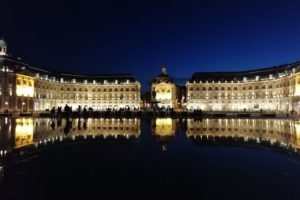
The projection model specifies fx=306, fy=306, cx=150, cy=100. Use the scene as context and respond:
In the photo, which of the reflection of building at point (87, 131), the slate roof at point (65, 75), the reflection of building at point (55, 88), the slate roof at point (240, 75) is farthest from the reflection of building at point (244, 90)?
the reflection of building at point (87, 131)

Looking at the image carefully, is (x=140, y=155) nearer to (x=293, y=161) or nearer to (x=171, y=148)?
(x=171, y=148)

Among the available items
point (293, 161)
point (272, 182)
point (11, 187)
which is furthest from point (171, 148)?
point (11, 187)

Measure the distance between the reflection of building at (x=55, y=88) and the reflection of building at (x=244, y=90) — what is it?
3085 cm

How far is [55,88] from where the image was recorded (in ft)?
431

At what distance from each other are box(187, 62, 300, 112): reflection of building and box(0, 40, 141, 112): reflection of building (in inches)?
1215

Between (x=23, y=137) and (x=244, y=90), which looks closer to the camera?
(x=23, y=137)

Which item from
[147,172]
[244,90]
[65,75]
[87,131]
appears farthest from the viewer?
[65,75]

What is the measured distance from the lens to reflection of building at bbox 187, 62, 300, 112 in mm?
111688

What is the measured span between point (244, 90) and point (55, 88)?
82797mm

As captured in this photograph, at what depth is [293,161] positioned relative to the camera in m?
12.8

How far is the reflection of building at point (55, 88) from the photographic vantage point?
306 ft

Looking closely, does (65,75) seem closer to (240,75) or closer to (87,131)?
(240,75)

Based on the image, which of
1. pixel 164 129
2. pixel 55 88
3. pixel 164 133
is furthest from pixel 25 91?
pixel 164 133

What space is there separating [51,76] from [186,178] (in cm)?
12770
